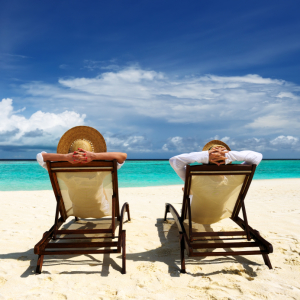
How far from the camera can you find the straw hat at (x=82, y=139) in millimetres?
3465

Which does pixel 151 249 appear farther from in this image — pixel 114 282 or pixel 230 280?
pixel 230 280

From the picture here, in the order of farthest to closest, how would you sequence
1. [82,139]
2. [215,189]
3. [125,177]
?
[125,177], [82,139], [215,189]

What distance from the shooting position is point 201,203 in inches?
127

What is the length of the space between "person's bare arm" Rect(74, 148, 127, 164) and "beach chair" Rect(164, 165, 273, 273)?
0.88m

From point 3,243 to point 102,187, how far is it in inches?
74.2

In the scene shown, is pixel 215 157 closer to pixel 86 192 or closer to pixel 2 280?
pixel 86 192

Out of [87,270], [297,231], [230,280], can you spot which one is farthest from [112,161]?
[297,231]

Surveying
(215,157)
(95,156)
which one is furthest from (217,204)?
(95,156)

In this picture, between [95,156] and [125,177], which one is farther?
[125,177]

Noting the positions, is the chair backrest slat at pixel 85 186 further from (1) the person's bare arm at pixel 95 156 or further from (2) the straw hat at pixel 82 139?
(2) the straw hat at pixel 82 139

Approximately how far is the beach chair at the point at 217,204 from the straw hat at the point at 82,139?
150 centimetres

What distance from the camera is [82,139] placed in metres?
3.53

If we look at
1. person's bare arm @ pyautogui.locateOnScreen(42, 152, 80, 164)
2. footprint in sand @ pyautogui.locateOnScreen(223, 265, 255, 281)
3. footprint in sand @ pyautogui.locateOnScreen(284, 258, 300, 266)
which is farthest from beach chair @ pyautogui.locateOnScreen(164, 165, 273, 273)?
person's bare arm @ pyautogui.locateOnScreen(42, 152, 80, 164)

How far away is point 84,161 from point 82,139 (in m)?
0.77
